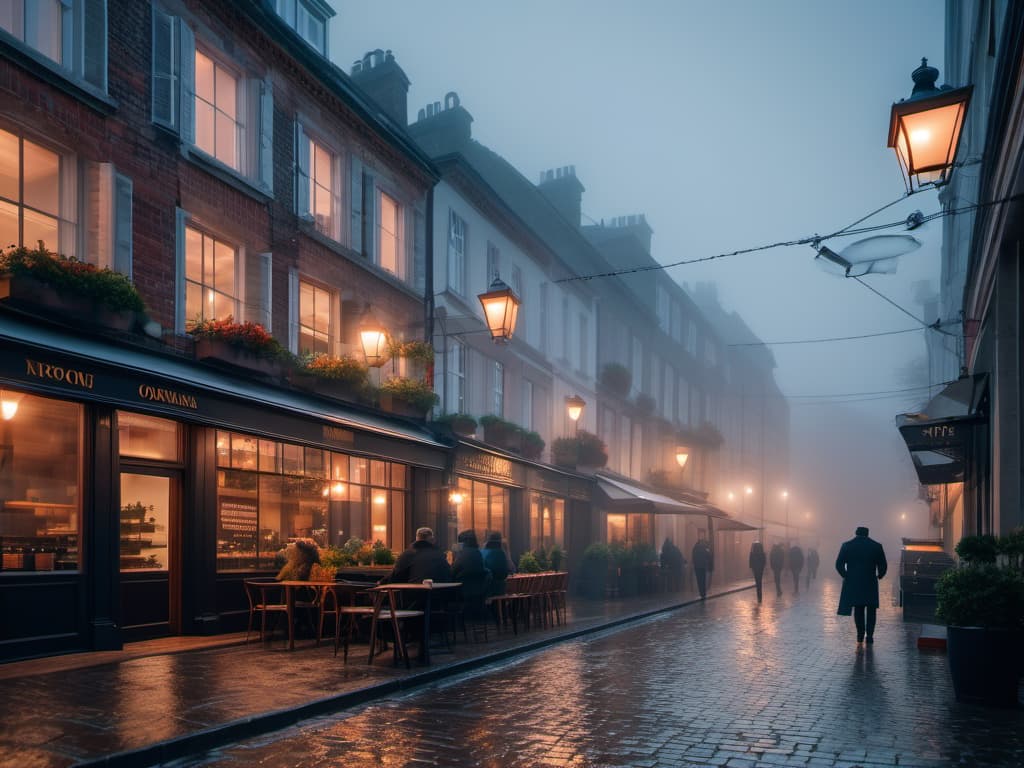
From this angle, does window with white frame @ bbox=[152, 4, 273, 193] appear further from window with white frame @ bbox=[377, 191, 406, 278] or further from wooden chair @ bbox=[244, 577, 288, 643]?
wooden chair @ bbox=[244, 577, 288, 643]

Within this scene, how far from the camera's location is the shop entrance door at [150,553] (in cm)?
1195

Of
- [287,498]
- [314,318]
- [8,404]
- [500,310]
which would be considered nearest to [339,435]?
[287,498]

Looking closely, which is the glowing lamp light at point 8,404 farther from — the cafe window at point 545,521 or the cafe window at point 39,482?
the cafe window at point 545,521

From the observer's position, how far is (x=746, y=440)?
201 feet

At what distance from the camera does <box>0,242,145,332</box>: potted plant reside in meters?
9.77

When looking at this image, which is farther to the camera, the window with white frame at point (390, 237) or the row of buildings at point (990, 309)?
the window with white frame at point (390, 237)

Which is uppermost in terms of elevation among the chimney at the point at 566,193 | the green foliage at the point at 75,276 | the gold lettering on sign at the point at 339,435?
the chimney at the point at 566,193

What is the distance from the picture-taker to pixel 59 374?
10086 mm

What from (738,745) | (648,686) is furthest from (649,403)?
(738,745)

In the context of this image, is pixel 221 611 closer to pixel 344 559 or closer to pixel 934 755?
pixel 344 559

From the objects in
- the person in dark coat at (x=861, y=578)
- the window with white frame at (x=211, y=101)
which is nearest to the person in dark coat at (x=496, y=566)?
the person in dark coat at (x=861, y=578)

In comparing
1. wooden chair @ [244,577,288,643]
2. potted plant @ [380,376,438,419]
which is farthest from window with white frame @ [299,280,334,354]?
wooden chair @ [244,577,288,643]

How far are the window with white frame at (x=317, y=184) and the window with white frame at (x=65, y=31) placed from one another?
4.53 metres

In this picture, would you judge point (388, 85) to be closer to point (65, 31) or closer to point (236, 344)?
point (236, 344)
